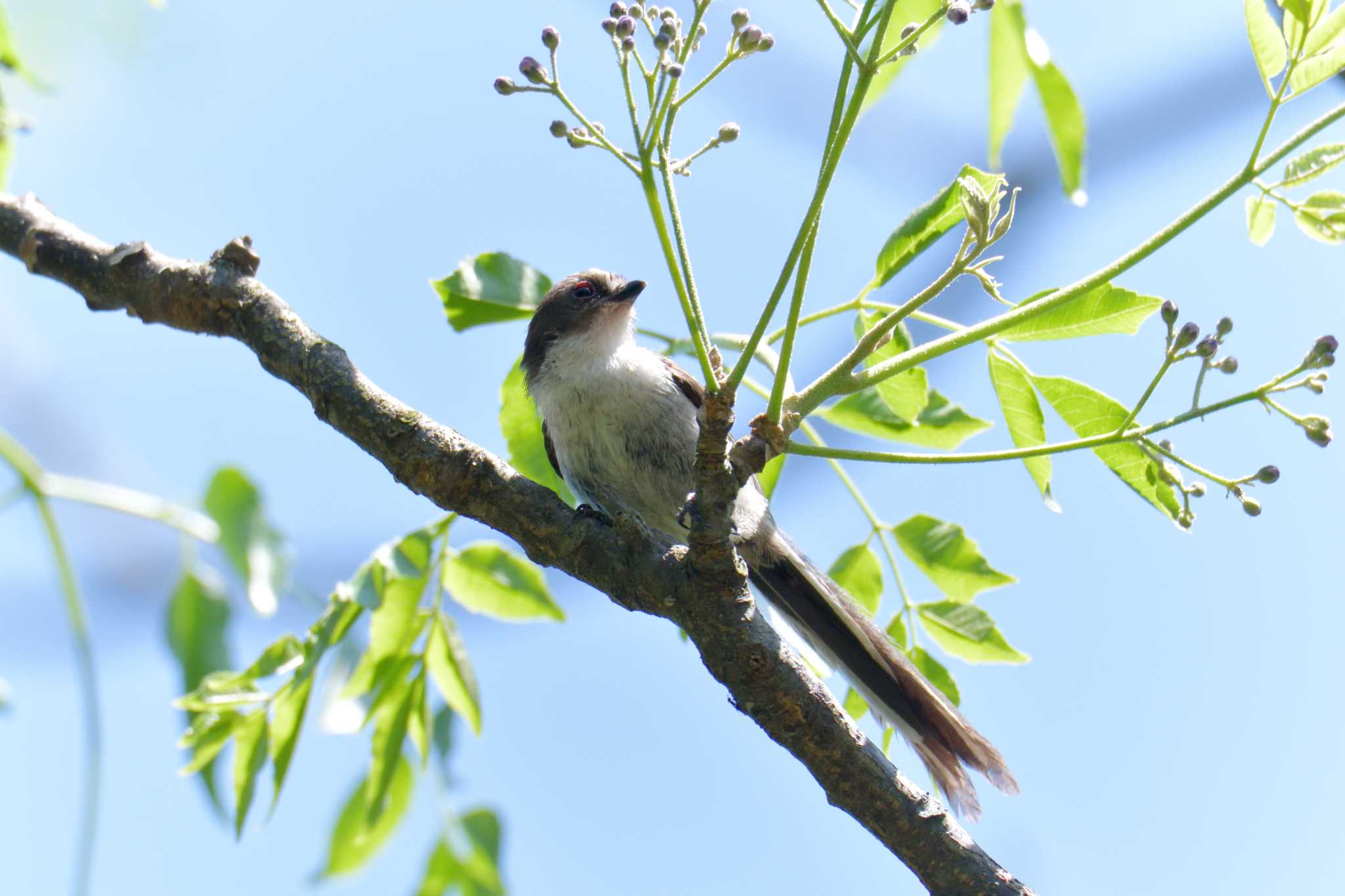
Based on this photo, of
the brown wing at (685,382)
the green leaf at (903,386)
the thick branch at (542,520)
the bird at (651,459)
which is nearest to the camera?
the thick branch at (542,520)

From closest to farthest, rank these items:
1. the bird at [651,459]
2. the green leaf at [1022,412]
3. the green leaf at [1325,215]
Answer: the green leaf at [1325,215], the green leaf at [1022,412], the bird at [651,459]

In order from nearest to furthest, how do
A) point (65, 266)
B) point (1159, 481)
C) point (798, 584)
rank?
point (1159, 481)
point (65, 266)
point (798, 584)

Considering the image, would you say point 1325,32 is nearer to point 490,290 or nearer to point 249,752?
point 490,290

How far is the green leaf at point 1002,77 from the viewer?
8.58 feet

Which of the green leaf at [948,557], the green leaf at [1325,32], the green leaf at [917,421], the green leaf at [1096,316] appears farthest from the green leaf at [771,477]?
the green leaf at [1325,32]

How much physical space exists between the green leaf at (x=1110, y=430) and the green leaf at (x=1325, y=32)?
2.58ft

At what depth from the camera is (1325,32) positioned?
2154 mm

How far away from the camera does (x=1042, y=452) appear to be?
91.0 inches

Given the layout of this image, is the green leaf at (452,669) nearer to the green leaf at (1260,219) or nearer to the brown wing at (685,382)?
the brown wing at (685,382)

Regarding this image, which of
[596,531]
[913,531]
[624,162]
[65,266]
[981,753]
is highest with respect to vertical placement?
[65,266]

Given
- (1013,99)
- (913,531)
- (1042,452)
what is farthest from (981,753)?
(1013,99)

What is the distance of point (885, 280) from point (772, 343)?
1.03 ft

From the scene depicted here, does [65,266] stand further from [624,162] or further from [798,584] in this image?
[798,584]

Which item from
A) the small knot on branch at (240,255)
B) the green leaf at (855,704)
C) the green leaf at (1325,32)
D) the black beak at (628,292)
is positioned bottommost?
the green leaf at (855,704)
